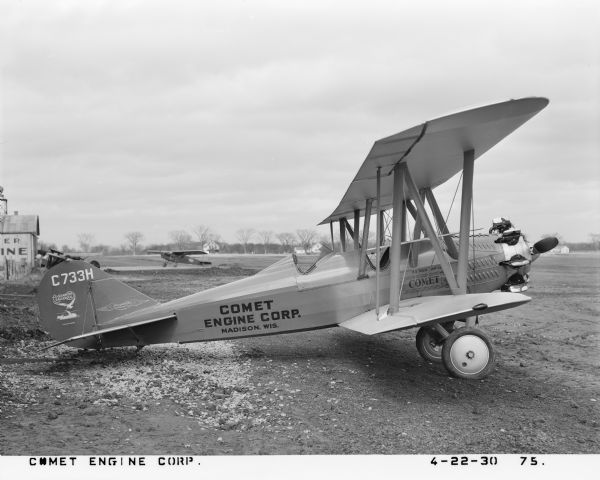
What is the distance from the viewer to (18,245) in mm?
19984

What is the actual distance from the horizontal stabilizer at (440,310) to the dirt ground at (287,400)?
72 centimetres

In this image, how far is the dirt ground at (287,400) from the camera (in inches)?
153

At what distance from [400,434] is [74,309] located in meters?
4.53

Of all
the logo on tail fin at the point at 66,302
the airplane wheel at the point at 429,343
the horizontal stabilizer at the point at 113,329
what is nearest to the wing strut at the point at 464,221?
the airplane wheel at the point at 429,343

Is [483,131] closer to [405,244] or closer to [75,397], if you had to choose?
[405,244]

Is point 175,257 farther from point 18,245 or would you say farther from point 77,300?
point 77,300

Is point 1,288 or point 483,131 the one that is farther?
point 1,288

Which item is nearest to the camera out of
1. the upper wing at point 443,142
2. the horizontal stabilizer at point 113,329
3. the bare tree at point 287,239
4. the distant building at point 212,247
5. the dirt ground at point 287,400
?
the dirt ground at point 287,400

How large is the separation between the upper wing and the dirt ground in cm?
254

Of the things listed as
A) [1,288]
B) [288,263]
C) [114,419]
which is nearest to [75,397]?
[114,419]

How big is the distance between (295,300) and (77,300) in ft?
9.47

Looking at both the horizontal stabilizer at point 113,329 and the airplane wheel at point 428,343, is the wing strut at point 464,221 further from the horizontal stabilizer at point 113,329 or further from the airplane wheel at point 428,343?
the horizontal stabilizer at point 113,329

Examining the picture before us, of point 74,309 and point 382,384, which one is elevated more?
point 74,309

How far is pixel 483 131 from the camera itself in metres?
5.09
